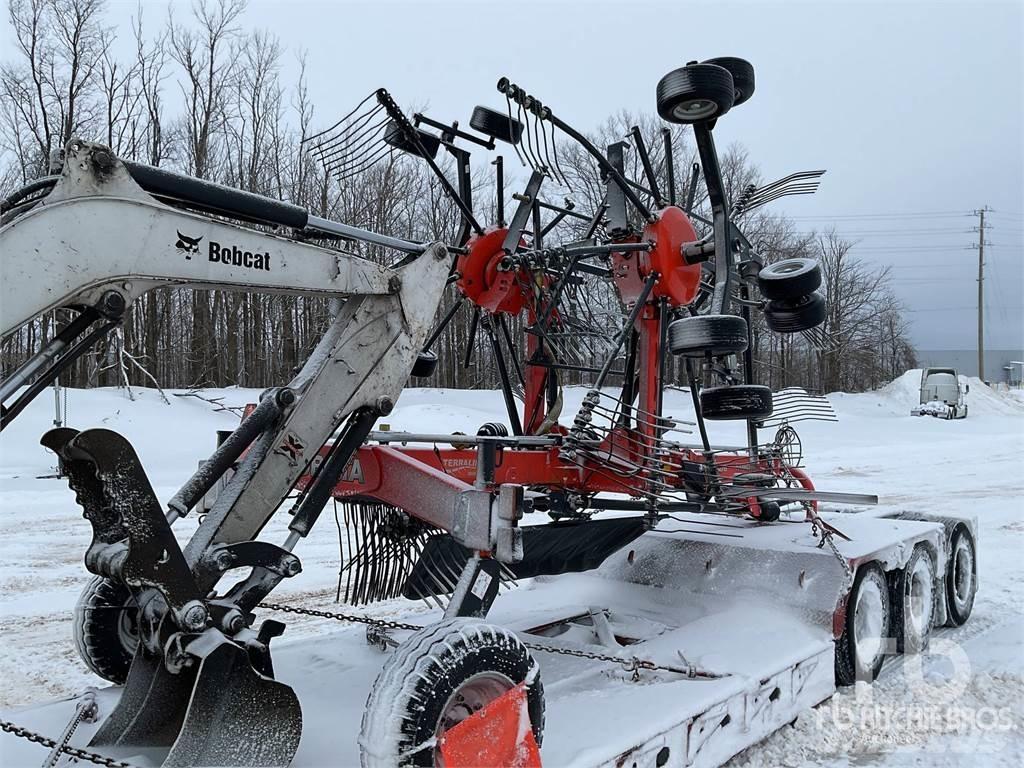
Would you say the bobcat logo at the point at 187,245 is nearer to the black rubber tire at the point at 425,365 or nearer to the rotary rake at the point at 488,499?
the rotary rake at the point at 488,499

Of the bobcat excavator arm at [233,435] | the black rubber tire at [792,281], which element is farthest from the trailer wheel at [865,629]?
the bobcat excavator arm at [233,435]

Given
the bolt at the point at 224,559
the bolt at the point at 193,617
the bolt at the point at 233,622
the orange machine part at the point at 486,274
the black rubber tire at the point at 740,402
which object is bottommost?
the bolt at the point at 233,622

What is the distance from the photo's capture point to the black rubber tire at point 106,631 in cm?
392

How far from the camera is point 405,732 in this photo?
9.11 feet

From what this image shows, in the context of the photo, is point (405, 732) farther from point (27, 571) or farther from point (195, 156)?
point (195, 156)

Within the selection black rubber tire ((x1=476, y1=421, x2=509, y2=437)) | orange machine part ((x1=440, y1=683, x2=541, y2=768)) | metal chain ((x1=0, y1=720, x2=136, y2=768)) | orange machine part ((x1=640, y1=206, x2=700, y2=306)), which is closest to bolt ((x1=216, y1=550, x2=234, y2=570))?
metal chain ((x1=0, y1=720, x2=136, y2=768))

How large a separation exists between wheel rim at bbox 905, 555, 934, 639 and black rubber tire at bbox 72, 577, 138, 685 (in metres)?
4.62

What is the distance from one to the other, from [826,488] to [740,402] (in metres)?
9.29

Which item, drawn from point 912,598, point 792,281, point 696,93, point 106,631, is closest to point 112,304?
point 106,631

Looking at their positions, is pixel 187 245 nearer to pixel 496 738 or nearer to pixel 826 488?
pixel 496 738

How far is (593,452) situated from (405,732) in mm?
1941

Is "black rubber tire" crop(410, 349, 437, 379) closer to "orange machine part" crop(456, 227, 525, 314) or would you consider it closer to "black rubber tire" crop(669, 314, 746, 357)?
"orange machine part" crop(456, 227, 525, 314)

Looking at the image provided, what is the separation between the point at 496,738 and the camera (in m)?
2.96

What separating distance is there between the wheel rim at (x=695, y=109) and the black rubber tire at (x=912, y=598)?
3.10 metres
